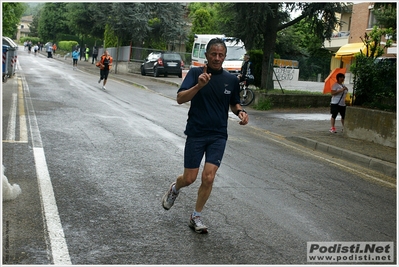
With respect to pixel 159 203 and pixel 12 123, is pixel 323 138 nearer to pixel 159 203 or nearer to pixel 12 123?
pixel 12 123

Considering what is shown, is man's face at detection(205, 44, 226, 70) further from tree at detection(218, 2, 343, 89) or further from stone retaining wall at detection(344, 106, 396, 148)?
tree at detection(218, 2, 343, 89)

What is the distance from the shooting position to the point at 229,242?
573 centimetres

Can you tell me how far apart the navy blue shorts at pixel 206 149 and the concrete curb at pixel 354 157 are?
18.6 ft

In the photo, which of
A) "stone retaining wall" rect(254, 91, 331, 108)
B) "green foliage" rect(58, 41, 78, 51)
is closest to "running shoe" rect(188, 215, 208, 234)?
"stone retaining wall" rect(254, 91, 331, 108)

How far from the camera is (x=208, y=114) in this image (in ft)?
19.7

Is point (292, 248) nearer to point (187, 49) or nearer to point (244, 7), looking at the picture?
point (244, 7)

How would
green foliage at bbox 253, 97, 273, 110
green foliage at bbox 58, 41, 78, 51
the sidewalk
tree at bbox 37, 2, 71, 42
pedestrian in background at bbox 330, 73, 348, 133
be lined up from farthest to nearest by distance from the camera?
tree at bbox 37, 2, 71, 42
green foliage at bbox 58, 41, 78, 51
green foliage at bbox 253, 97, 273, 110
pedestrian in background at bbox 330, 73, 348, 133
the sidewalk

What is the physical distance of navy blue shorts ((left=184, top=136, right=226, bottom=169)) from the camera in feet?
19.9

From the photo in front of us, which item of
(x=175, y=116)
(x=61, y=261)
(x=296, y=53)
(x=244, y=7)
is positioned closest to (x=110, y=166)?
(x=61, y=261)

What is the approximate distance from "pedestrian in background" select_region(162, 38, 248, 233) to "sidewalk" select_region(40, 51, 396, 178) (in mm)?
5689

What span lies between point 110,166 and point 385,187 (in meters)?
4.09

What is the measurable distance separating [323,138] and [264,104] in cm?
742

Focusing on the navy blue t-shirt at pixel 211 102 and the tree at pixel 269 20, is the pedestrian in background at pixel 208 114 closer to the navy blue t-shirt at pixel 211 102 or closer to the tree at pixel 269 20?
the navy blue t-shirt at pixel 211 102

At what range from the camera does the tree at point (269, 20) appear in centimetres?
2333
